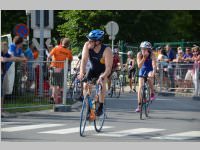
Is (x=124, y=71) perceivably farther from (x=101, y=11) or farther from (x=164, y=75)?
(x=101, y=11)

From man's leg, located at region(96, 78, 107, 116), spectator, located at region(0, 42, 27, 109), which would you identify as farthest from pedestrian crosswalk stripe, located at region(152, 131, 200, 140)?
spectator, located at region(0, 42, 27, 109)

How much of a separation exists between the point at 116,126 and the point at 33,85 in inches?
159

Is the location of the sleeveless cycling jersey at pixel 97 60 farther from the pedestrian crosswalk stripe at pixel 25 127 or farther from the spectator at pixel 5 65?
the spectator at pixel 5 65

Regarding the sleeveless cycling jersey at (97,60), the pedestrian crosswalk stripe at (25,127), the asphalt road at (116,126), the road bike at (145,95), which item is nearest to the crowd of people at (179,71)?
the asphalt road at (116,126)

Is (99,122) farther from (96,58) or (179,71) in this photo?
(179,71)

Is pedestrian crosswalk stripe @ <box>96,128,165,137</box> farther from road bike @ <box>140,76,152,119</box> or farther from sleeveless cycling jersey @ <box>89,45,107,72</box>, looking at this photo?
road bike @ <box>140,76,152,119</box>

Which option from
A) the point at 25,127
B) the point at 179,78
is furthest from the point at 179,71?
the point at 25,127

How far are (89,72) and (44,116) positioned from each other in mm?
4205

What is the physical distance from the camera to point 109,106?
1892 cm

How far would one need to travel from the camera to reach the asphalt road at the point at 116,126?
11414 millimetres

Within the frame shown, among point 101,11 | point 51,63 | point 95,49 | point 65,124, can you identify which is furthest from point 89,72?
point 101,11

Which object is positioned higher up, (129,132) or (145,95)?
(145,95)

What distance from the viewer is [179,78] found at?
78.6 feet

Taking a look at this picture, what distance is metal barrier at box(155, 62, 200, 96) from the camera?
23.2 m
